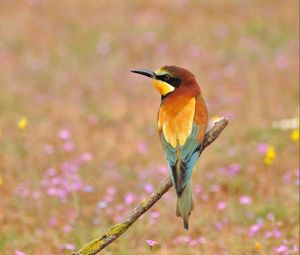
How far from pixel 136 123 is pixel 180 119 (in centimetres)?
679

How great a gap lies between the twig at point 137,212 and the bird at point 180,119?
0.07 metres

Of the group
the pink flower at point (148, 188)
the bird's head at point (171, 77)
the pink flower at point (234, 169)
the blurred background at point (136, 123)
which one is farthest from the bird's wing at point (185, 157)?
the pink flower at point (234, 169)

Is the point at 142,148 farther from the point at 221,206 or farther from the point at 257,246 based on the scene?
the point at 257,246

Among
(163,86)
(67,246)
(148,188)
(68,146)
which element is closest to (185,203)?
(163,86)

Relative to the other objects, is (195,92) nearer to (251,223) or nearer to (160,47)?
(251,223)

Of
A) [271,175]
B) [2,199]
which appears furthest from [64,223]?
[271,175]

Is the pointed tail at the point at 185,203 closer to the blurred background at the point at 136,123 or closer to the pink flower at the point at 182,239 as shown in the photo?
the blurred background at the point at 136,123

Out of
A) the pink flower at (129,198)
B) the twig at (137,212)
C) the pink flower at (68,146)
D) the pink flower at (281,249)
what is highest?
the pink flower at (68,146)

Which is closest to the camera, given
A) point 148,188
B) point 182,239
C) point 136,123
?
point 182,239

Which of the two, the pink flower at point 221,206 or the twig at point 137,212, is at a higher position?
the pink flower at point 221,206

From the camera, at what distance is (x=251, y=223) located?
281 inches

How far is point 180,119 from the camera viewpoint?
4.27 meters

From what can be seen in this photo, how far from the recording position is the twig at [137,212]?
3984 mm

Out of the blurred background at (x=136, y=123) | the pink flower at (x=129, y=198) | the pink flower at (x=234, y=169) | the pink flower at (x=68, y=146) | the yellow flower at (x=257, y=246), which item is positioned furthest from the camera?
the pink flower at (x=68, y=146)
